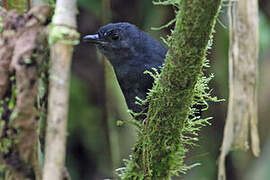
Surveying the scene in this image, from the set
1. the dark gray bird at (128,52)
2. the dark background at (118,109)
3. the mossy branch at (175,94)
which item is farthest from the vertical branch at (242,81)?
the dark background at (118,109)

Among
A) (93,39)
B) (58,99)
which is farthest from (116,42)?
(58,99)

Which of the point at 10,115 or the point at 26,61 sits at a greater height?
the point at 26,61

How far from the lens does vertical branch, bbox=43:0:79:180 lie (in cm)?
146

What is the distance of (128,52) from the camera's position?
3754 millimetres

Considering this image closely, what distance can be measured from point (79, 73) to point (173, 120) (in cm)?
370

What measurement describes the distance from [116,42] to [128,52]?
134 mm

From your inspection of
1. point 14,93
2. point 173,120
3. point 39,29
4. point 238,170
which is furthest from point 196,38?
point 238,170

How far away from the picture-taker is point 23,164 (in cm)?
163

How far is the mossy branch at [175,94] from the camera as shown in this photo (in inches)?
79.0

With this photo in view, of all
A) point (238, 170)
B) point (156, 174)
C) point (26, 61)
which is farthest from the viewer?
point (238, 170)

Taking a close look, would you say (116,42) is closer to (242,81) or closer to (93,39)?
(93,39)

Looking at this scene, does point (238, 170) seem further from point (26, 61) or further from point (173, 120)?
point (26, 61)

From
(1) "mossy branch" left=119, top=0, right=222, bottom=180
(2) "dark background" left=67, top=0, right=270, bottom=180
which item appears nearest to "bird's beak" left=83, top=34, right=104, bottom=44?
(2) "dark background" left=67, top=0, right=270, bottom=180

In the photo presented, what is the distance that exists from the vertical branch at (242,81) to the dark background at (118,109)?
6.48 ft
